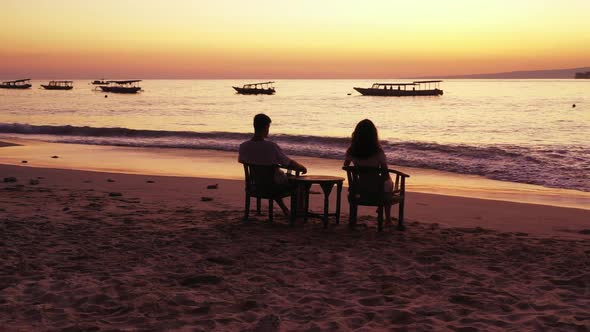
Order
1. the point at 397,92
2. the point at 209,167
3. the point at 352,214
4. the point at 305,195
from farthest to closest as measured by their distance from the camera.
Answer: the point at 397,92, the point at 209,167, the point at 305,195, the point at 352,214

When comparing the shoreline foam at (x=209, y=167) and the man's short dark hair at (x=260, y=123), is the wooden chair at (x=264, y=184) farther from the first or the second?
the shoreline foam at (x=209, y=167)

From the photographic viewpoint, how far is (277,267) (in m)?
5.48

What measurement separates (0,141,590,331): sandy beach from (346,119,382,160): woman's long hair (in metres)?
1.01

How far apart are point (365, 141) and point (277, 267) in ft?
7.17

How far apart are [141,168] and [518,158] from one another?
12170mm

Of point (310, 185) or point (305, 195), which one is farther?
point (305, 195)

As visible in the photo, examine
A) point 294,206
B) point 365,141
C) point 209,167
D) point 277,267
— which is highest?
point 365,141

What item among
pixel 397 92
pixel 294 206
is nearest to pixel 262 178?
pixel 294 206

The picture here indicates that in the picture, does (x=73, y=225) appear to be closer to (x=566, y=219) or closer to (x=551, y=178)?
(x=566, y=219)

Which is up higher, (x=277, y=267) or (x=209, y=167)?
(x=277, y=267)

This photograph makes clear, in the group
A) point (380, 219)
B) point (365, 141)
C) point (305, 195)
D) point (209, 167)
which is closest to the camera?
point (365, 141)

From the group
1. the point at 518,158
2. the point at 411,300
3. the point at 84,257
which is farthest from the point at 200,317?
the point at 518,158

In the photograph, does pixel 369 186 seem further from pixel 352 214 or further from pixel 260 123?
pixel 260 123

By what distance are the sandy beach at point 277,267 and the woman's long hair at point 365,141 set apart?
1014mm
